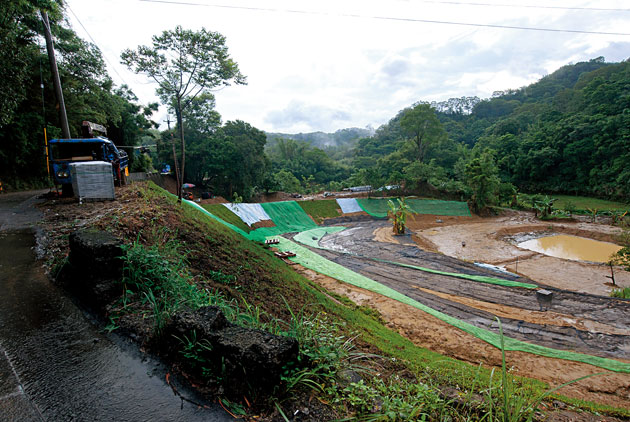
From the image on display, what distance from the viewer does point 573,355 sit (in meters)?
7.45

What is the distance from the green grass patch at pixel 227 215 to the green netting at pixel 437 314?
409cm

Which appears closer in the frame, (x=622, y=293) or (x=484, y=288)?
(x=622, y=293)

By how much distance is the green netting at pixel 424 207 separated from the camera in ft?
103

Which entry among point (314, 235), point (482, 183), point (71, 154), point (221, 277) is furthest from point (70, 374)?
point (482, 183)

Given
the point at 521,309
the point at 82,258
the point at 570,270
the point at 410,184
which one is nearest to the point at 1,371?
the point at 82,258

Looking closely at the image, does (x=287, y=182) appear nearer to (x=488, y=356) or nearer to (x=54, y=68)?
(x=54, y=68)

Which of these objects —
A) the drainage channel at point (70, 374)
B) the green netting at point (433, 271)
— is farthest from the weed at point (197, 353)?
the green netting at point (433, 271)

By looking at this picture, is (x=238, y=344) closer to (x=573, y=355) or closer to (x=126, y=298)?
(x=126, y=298)

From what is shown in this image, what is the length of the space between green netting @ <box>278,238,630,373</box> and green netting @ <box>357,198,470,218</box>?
54.9 feet

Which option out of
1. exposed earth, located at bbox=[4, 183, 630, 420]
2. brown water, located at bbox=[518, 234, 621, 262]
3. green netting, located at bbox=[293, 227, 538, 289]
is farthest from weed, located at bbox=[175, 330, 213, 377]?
brown water, located at bbox=[518, 234, 621, 262]

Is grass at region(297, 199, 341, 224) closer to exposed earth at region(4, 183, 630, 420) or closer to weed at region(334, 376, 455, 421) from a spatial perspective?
exposed earth at region(4, 183, 630, 420)

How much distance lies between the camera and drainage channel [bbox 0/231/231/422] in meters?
2.01

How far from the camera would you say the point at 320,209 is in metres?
29.2

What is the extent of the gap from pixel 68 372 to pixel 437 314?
32.1 feet
